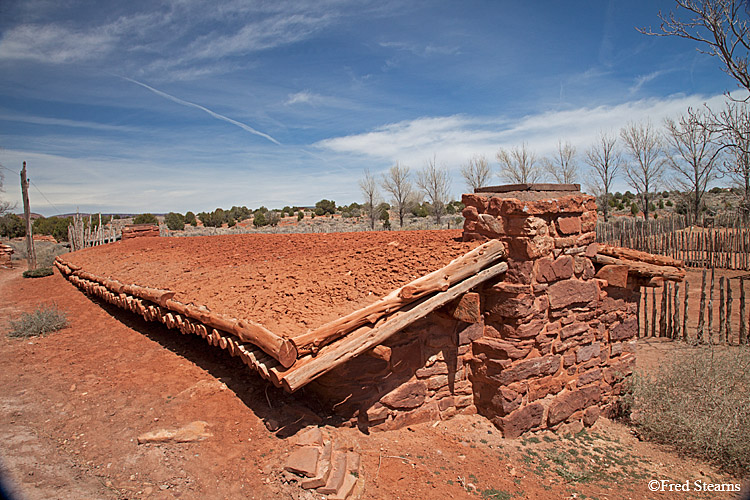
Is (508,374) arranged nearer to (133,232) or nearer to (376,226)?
(133,232)

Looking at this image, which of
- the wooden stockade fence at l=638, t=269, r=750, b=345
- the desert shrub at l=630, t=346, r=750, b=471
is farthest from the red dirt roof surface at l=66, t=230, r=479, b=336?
the wooden stockade fence at l=638, t=269, r=750, b=345

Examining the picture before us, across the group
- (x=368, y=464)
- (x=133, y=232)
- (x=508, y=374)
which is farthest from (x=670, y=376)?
(x=133, y=232)

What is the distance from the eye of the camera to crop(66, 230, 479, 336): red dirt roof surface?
3.92 m

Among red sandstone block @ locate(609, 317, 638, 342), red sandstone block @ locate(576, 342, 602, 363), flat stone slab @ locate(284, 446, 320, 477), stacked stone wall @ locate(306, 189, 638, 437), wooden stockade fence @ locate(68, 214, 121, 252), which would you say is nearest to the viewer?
flat stone slab @ locate(284, 446, 320, 477)

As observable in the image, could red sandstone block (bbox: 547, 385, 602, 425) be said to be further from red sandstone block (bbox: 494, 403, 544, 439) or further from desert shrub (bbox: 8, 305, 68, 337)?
desert shrub (bbox: 8, 305, 68, 337)

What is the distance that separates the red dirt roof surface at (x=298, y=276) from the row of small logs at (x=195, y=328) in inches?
9.2

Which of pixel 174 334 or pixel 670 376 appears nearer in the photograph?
pixel 670 376

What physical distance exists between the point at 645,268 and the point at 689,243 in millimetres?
14902

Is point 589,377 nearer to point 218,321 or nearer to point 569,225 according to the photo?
point 569,225

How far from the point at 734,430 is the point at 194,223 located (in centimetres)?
4260

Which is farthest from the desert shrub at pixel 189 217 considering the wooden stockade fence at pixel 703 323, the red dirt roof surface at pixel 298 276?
the wooden stockade fence at pixel 703 323

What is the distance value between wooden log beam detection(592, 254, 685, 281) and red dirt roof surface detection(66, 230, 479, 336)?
1.74 m

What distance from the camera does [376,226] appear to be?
1217 inches

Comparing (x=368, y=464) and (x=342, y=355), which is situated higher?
(x=342, y=355)
